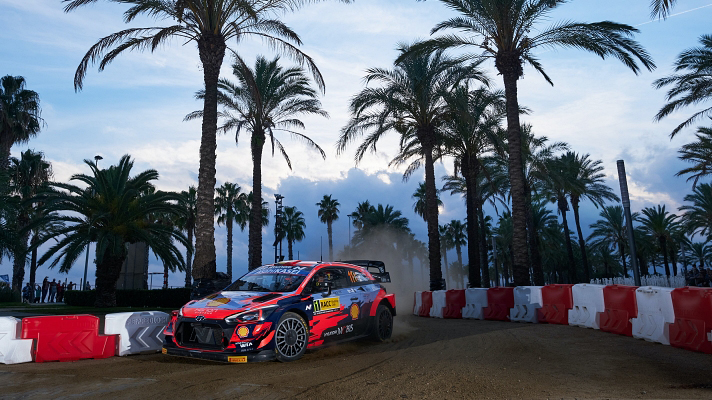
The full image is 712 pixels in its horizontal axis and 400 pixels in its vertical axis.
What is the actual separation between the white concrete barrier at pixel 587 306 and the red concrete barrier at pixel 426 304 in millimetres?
7604

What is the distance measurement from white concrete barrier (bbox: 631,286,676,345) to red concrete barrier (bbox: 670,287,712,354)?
0.46 feet

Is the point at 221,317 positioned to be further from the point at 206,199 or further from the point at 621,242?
the point at 621,242

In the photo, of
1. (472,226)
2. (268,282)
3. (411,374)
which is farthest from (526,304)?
(472,226)

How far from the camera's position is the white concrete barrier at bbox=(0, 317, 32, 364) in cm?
817

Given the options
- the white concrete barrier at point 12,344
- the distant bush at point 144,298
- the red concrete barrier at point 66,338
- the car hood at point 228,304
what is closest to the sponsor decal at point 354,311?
the car hood at point 228,304

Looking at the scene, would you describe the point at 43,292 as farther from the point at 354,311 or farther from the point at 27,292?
the point at 354,311

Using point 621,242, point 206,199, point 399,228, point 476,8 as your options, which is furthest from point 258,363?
point 621,242

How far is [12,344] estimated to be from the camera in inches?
325

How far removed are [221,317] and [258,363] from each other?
897mm

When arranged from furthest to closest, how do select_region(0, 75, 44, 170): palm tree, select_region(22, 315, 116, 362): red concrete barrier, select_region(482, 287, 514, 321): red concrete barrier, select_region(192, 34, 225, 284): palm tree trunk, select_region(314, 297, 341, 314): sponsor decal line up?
select_region(0, 75, 44, 170): palm tree
select_region(482, 287, 514, 321): red concrete barrier
select_region(192, 34, 225, 284): palm tree trunk
select_region(22, 315, 116, 362): red concrete barrier
select_region(314, 297, 341, 314): sponsor decal

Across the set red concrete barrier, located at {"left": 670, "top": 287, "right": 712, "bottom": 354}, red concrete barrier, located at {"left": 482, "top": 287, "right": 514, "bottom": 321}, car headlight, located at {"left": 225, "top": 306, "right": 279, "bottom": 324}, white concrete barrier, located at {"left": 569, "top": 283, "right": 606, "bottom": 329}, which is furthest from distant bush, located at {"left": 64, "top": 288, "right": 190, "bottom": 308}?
red concrete barrier, located at {"left": 670, "top": 287, "right": 712, "bottom": 354}

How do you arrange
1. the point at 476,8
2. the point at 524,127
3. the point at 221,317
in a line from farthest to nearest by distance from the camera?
the point at 524,127 < the point at 476,8 < the point at 221,317

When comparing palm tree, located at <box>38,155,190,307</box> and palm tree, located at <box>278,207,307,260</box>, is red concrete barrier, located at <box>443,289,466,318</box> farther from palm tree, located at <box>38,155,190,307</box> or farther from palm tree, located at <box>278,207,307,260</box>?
palm tree, located at <box>278,207,307,260</box>

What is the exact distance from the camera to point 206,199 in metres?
14.0
